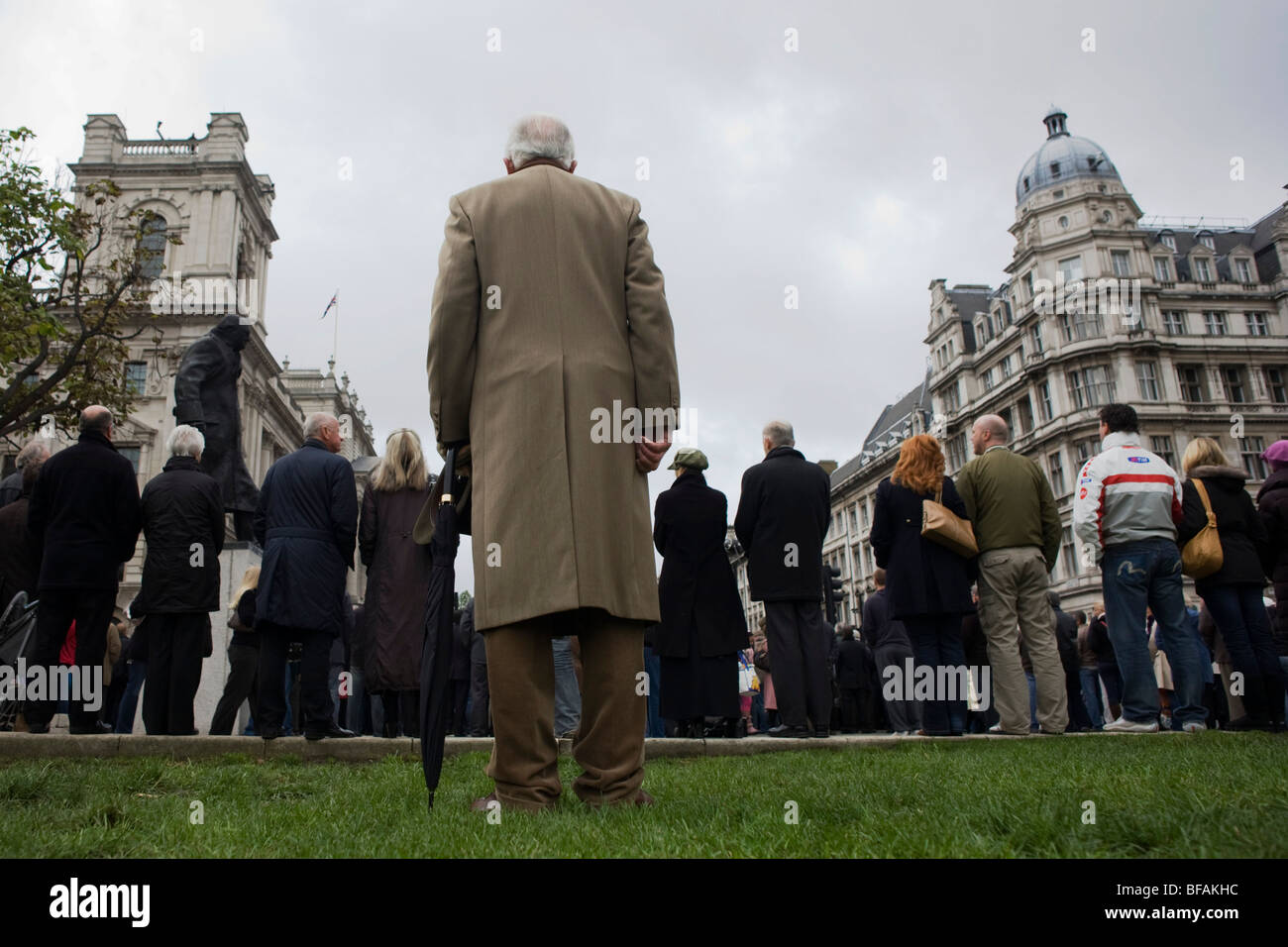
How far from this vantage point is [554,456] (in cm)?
368

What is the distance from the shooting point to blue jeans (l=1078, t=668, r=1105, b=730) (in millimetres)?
14828

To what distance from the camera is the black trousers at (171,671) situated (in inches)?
268

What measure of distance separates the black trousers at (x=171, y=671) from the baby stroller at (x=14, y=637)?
112 centimetres

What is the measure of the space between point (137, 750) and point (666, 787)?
3617 mm

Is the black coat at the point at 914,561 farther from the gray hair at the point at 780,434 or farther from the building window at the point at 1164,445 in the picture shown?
the building window at the point at 1164,445

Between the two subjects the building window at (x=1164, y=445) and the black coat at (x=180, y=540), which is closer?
the black coat at (x=180, y=540)

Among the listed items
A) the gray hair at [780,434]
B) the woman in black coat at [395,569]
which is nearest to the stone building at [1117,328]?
the gray hair at [780,434]

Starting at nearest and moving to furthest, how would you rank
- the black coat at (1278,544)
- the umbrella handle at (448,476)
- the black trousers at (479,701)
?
1. the umbrella handle at (448,476)
2. the black coat at (1278,544)
3. the black trousers at (479,701)

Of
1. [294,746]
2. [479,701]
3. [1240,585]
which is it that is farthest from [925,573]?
[479,701]

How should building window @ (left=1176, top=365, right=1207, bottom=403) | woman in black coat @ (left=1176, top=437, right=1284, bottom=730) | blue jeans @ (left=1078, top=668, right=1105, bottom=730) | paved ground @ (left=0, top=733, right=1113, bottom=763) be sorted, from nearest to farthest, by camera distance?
paved ground @ (left=0, top=733, right=1113, bottom=763)
woman in black coat @ (left=1176, top=437, right=1284, bottom=730)
blue jeans @ (left=1078, top=668, right=1105, bottom=730)
building window @ (left=1176, top=365, right=1207, bottom=403)

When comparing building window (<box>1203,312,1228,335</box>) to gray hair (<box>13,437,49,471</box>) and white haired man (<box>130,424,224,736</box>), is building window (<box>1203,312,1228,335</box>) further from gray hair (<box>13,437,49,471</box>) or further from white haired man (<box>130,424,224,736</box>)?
gray hair (<box>13,437,49,471</box>)

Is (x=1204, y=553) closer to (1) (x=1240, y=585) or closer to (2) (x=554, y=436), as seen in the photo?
(1) (x=1240, y=585)

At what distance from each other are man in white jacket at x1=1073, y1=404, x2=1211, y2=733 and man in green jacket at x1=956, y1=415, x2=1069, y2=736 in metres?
0.36

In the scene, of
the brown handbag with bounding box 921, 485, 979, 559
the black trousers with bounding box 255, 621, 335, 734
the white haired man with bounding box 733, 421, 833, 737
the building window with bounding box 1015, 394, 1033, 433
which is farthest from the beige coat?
the building window with bounding box 1015, 394, 1033, 433
